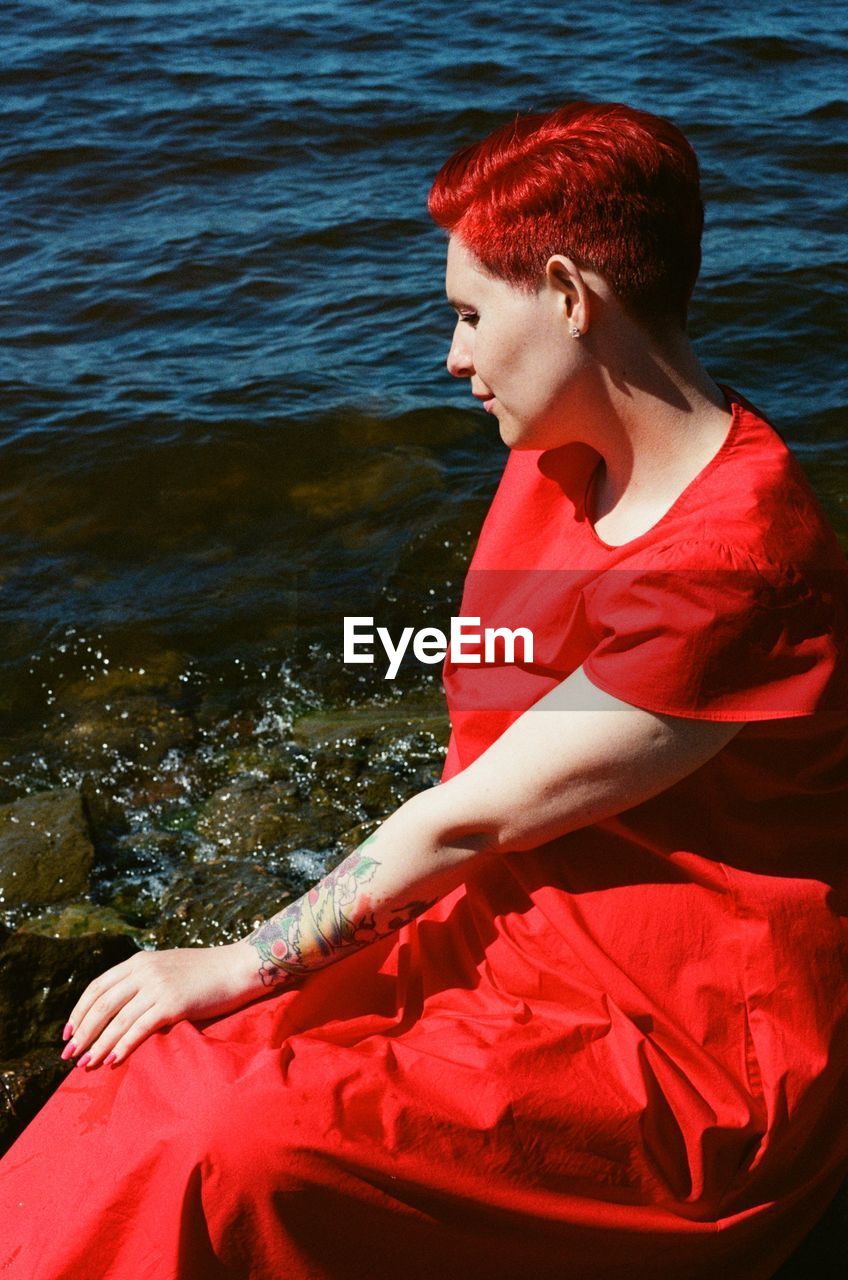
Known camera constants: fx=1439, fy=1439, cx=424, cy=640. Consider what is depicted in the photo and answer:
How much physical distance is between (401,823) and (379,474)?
17.1 feet

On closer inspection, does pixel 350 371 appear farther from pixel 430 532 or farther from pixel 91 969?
pixel 91 969

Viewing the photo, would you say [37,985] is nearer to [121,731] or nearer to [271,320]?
[121,731]

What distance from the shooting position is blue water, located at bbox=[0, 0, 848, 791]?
6809 mm

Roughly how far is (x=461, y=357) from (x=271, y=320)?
→ 7.00 m

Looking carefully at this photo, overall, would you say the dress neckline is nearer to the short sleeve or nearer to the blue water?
the short sleeve

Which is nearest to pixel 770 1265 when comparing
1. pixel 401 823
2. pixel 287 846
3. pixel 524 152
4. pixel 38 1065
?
pixel 401 823

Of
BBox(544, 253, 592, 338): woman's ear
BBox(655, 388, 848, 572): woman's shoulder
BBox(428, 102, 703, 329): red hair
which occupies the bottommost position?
BBox(655, 388, 848, 572): woman's shoulder

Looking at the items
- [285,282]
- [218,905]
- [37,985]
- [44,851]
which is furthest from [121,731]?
[285,282]

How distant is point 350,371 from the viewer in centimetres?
844

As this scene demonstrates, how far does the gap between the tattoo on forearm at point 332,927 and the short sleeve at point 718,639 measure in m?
0.55

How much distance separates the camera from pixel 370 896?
2383 mm

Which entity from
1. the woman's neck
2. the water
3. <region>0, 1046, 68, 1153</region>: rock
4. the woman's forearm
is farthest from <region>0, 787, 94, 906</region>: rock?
the woman's neck

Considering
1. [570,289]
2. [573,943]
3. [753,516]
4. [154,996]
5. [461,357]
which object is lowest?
[154,996]

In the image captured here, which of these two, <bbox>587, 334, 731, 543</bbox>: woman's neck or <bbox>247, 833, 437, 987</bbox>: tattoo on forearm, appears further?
<bbox>247, 833, 437, 987</bbox>: tattoo on forearm
